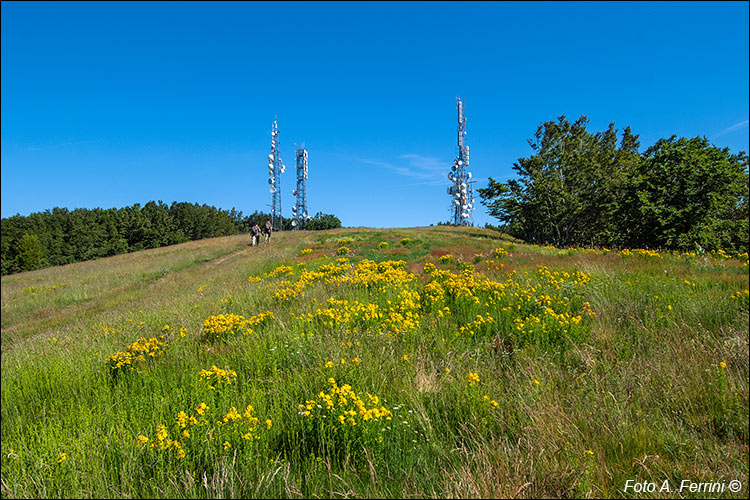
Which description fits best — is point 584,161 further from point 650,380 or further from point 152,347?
point 152,347

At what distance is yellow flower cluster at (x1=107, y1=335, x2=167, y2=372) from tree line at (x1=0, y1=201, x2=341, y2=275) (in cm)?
668

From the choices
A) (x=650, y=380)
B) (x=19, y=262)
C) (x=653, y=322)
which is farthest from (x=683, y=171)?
(x=19, y=262)

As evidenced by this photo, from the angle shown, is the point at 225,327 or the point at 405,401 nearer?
the point at 405,401

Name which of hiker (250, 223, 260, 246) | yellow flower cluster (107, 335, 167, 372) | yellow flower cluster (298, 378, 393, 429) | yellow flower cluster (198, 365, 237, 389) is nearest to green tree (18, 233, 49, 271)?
yellow flower cluster (107, 335, 167, 372)

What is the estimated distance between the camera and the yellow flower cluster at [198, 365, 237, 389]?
9.43 feet

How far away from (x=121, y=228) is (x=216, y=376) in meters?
80.5

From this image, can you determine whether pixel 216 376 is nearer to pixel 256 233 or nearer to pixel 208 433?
pixel 208 433

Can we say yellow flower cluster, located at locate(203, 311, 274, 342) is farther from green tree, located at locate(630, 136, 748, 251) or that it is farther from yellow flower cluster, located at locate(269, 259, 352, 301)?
green tree, located at locate(630, 136, 748, 251)

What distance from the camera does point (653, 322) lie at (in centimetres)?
396

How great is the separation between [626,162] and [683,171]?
13.3 meters

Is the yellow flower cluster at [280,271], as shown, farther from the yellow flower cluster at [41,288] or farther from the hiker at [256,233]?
the hiker at [256,233]

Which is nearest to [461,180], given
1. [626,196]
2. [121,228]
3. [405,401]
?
[626,196]

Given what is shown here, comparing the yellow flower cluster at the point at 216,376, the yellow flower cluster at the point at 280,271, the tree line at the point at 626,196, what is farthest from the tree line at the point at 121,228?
the tree line at the point at 626,196

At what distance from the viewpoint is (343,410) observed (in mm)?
2209
